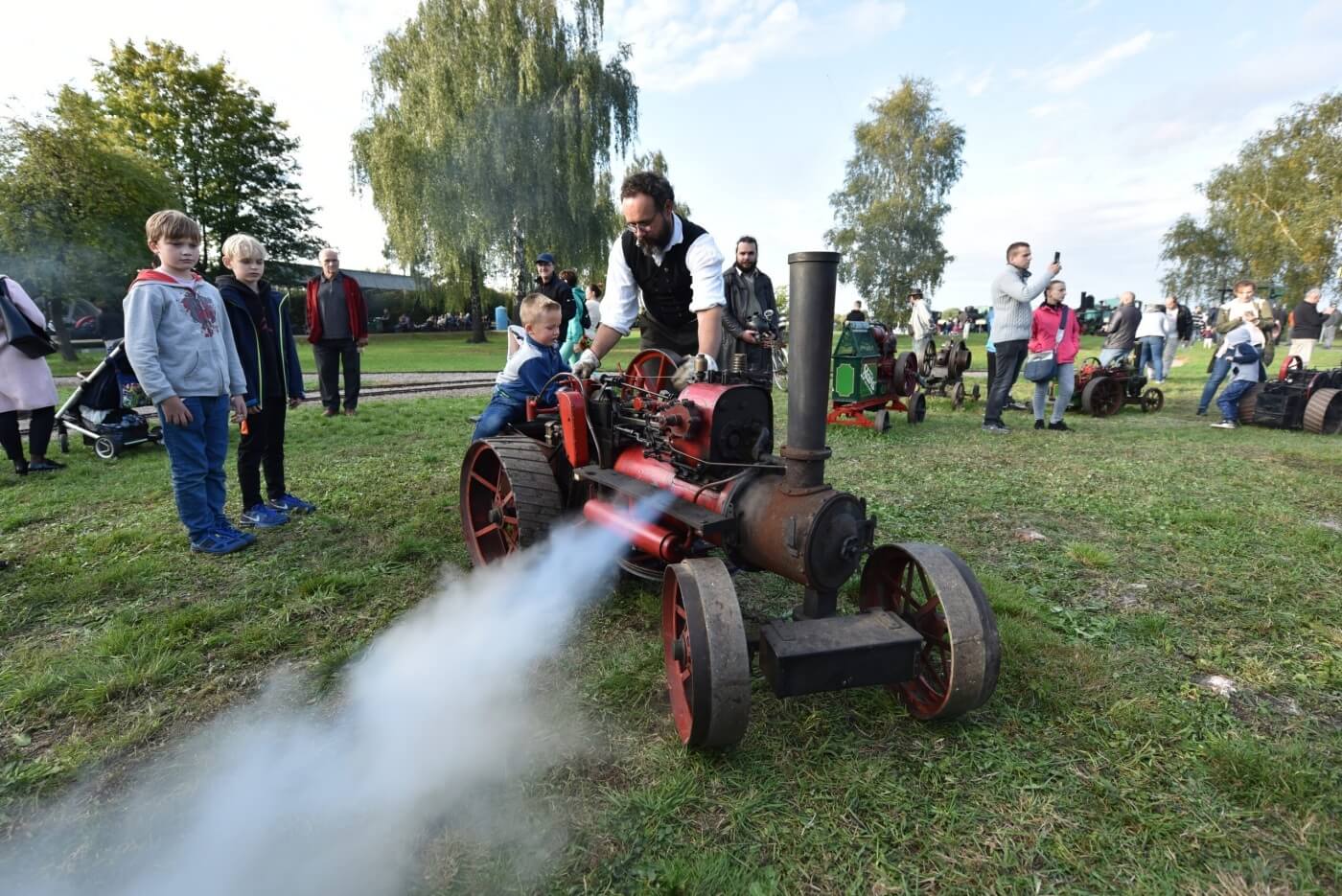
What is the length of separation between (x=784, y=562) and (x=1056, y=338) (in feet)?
24.4

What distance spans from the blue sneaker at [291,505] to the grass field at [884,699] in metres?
0.21

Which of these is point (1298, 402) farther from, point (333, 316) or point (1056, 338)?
point (333, 316)

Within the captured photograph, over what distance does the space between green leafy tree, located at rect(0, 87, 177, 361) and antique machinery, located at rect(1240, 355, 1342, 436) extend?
2609 cm

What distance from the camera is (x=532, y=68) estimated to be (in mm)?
20016

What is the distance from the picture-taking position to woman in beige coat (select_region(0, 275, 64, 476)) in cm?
535

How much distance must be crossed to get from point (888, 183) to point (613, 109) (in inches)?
841

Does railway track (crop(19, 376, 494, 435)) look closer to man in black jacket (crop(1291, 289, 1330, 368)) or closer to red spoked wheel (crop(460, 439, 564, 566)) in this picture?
red spoked wheel (crop(460, 439, 564, 566))

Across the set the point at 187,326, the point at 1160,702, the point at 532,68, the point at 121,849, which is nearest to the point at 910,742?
the point at 1160,702

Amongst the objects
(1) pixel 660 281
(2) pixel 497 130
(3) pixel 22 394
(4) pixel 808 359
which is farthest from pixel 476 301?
(4) pixel 808 359

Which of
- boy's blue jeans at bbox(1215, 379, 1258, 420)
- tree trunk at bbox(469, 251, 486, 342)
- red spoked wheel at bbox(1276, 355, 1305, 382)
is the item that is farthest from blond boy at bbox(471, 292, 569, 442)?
tree trunk at bbox(469, 251, 486, 342)

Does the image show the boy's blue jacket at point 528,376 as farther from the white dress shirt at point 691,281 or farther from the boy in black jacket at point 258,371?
the boy in black jacket at point 258,371

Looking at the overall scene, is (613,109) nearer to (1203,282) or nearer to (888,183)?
(888,183)

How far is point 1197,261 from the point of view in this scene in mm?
43531

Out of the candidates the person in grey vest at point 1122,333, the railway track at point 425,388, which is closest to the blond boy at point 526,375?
the railway track at point 425,388
